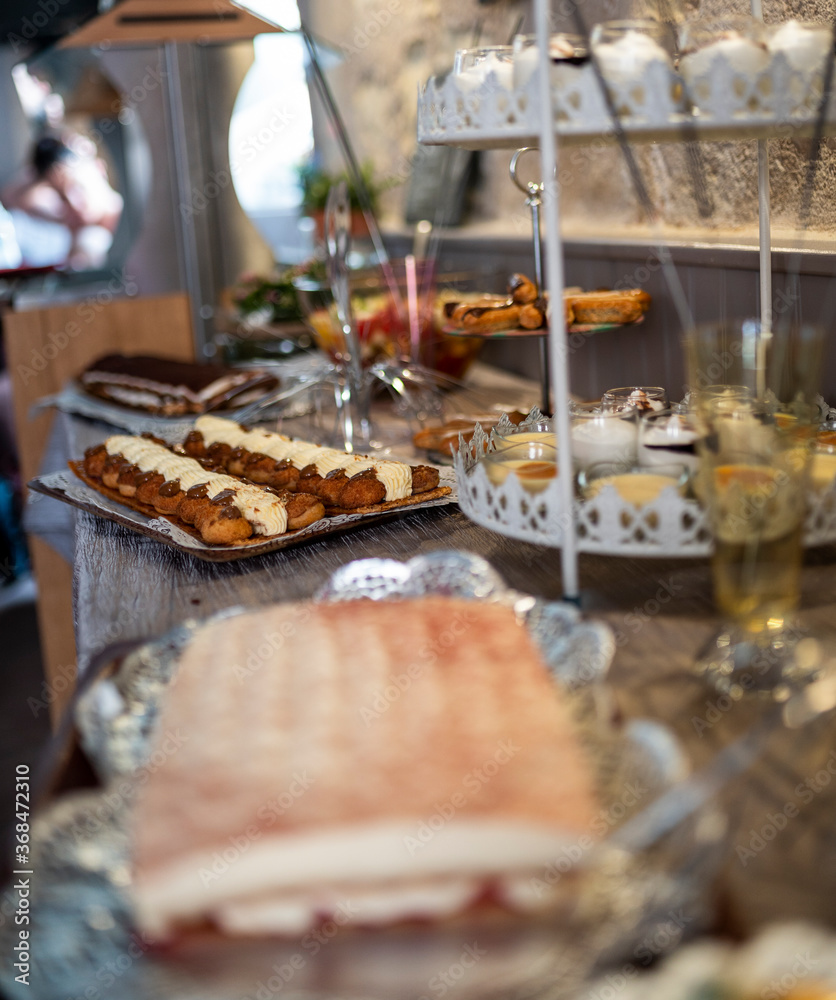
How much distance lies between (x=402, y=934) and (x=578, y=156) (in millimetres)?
1472

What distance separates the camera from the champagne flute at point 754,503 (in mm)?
602

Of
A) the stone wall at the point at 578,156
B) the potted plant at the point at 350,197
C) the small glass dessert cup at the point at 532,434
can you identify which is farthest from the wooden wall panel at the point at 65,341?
the small glass dessert cup at the point at 532,434

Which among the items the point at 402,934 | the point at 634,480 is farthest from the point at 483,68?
the point at 402,934

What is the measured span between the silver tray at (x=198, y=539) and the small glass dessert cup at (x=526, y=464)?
0.16 meters

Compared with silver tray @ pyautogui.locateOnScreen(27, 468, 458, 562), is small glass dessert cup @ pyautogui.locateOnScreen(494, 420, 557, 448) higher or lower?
higher

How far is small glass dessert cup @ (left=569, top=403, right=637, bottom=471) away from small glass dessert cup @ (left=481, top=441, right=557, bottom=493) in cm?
2

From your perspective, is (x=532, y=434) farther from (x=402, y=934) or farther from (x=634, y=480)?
(x=402, y=934)

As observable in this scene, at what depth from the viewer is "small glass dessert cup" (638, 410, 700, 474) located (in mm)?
785

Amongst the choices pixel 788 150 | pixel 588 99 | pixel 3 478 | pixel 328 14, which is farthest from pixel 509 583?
pixel 328 14

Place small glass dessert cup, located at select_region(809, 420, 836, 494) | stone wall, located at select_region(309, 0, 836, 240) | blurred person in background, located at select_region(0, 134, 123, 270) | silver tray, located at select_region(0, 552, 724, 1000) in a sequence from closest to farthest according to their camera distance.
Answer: silver tray, located at select_region(0, 552, 724, 1000) < small glass dessert cup, located at select_region(809, 420, 836, 494) < stone wall, located at select_region(309, 0, 836, 240) < blurred person in background, located at select_region(0, 134, 123, 270)

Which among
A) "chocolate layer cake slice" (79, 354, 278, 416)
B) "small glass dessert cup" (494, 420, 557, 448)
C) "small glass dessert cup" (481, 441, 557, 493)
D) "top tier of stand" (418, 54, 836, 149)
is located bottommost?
"chocolate layer cake slice" (79, 354, 278, 416)

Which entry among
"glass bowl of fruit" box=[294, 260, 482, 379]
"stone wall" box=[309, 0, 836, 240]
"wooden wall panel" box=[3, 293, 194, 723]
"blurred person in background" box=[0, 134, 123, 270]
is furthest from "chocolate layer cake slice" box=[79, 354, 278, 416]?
"blurred person in background" box=[0, 134, 123, 270]

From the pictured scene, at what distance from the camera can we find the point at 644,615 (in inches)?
28.8

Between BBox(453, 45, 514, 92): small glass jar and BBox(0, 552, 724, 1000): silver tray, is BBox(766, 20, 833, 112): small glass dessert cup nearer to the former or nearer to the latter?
BBox(453, 45, 514, 92): small glass jar
